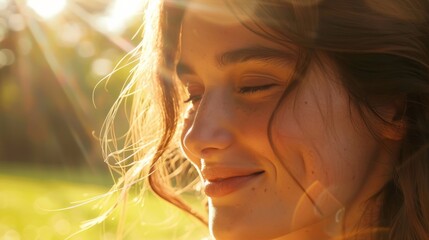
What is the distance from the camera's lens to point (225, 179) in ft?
7.01

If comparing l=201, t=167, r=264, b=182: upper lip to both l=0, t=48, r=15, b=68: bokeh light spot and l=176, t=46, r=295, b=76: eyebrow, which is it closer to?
l=176, t=46, r=295, b=76: eyebrow

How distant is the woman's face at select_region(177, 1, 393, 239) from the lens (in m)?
2.05

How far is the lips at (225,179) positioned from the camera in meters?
2.10

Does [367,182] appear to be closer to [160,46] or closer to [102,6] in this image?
[160,46]

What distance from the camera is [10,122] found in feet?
57.4

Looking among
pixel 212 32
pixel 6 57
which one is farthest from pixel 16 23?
pixel 212 32

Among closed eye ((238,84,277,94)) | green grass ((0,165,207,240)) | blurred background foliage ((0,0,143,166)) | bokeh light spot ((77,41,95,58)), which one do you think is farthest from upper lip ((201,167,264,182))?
bokeh light spot ((77,41,95,58))

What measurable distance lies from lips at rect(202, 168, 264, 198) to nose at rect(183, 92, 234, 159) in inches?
2.3

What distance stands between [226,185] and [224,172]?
1.5 inches

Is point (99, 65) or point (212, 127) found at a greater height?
point (212, 127)

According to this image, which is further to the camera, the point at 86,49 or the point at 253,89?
the point at 86,49

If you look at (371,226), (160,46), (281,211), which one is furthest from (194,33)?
(371,226)

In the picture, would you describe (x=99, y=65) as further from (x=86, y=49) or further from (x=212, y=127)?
(x=212, y=127)

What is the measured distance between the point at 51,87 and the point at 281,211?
50.4 ft
